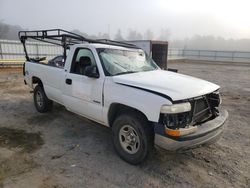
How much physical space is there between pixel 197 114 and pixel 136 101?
952mm

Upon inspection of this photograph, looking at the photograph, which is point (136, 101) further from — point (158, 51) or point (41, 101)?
point (158, 51)

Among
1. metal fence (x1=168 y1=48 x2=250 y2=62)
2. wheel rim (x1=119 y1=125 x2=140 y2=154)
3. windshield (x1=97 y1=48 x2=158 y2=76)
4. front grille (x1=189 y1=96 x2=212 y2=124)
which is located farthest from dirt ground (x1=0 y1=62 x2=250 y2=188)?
metal fence (x1=168 y1=48 x2=250 y2=62)

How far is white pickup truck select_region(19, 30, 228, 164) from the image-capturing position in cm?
282

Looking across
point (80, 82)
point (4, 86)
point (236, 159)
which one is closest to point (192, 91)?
point (236, 159)

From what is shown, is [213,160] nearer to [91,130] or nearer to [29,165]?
[91,130]

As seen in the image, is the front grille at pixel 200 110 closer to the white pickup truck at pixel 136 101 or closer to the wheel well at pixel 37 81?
the white pickup truck at pixel 136 101

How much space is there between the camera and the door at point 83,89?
369cm

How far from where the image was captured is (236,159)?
139 inches

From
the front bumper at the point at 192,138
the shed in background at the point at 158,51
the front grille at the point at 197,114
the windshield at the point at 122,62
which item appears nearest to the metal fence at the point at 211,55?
the shed in background at the point at 158,51

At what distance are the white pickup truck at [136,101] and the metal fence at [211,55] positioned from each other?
1121 inches

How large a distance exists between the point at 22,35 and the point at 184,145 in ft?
18.9

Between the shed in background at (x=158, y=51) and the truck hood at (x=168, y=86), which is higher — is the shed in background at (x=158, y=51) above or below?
above

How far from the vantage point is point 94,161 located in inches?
135

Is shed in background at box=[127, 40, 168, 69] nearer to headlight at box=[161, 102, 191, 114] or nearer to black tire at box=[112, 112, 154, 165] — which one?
black tire at box=[112, 112, 154, 165]
